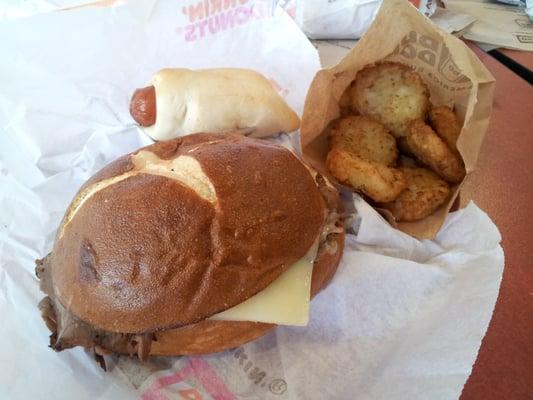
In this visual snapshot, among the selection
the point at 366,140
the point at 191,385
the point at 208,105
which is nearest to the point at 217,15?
the point at 208,105

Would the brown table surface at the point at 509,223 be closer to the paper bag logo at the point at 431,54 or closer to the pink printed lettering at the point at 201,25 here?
the paper bag logo at the point at 431,54

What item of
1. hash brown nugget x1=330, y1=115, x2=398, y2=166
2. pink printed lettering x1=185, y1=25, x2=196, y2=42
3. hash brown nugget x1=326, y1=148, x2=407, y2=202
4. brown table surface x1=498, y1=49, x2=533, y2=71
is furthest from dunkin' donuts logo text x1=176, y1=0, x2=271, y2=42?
brown table surface x1=498, y1=49, x2=533, y2=71

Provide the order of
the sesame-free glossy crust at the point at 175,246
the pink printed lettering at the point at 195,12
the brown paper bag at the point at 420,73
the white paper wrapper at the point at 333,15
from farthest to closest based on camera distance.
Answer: the white paper wrapper at the point at 333,15
the pink printed lettering at the point at 195,12
the brown paper bag at the point at 420,73
the sesame-free glossy crust at the point at 175,246

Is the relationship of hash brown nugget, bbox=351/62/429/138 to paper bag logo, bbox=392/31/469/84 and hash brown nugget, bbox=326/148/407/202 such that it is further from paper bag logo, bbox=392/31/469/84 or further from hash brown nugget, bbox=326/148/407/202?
hash brown nugget, bbox=326/148/407/202

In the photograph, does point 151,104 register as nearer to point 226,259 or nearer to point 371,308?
point 226,259

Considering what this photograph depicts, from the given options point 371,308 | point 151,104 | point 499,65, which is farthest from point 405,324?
point 499,65

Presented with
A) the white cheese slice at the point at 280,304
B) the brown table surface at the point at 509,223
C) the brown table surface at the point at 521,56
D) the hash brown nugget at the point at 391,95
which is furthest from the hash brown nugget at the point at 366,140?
the brown table surface at the point at 521,56
